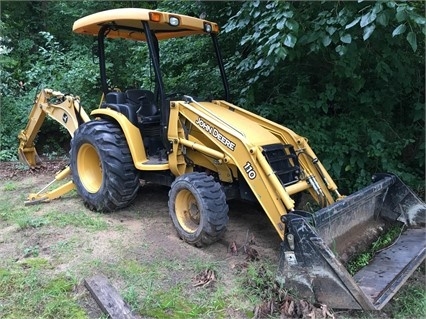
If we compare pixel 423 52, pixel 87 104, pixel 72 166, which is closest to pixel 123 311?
pixel 72 166

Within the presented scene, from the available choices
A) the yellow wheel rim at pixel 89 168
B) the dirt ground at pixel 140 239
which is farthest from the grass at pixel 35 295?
the yellow wheel rim at pixel 89 168

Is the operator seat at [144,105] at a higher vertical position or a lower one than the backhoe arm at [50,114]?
lower

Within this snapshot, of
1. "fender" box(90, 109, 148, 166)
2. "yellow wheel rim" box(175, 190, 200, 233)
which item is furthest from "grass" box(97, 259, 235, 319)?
"fender" box(90, 109, 148, 166)

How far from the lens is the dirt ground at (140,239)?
3.41m

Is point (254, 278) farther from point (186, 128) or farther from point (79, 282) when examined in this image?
point (186, 128)

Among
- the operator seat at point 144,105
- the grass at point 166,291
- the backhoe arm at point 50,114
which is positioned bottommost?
the grass at point 166,291

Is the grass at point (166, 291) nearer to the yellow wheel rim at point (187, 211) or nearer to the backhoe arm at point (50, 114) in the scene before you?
the yellow wheel rim at point (187, 211)

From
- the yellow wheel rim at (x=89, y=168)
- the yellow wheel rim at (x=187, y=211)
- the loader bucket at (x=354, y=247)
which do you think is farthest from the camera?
the yellow wheel rim at (x=89, y=168)

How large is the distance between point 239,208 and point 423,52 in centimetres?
273

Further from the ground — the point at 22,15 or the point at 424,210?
the point at 22,15

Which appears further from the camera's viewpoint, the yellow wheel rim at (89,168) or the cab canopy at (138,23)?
the yellow wheel rim at (89,168)

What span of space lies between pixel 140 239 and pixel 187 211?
513 mm

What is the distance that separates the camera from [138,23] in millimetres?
4375

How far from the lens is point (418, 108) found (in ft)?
14.9
